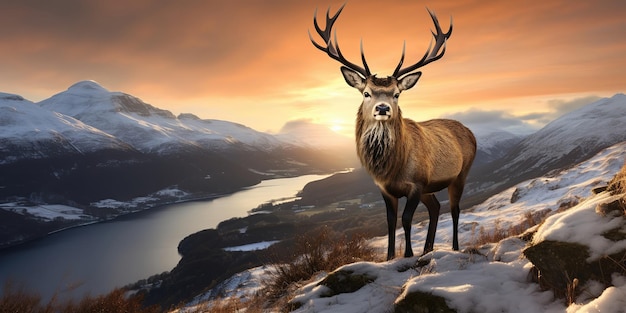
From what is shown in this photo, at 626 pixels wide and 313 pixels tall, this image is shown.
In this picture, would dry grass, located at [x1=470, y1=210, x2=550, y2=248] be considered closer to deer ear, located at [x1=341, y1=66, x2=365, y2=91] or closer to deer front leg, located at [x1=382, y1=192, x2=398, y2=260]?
deer front leg, located at [x1=382, y1=192, x2=398, y2=260]

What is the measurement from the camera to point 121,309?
68.5 feet

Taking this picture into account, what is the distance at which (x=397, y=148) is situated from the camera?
275 inches

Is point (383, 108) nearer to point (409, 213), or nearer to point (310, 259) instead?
point (409, 213)

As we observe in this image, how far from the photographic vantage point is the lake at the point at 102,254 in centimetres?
11162

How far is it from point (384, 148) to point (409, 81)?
162 centimetres

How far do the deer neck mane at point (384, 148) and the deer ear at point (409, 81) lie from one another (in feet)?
2.28

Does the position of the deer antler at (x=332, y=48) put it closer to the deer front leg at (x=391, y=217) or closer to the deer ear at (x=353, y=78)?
the deer ear at (x=353, y=78)

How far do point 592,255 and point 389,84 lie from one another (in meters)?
4.49

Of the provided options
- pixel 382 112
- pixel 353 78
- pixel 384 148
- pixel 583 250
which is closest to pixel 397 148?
pixel 384 148

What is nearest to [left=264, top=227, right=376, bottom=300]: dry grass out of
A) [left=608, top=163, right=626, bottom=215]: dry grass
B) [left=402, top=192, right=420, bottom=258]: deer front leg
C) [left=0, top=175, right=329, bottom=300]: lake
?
[left=402, top=192, right=420, bottom=258]: deer front leg

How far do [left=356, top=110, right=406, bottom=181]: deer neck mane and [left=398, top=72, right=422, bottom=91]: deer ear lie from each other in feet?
2.28

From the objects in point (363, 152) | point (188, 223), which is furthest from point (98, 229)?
point (363, 152)

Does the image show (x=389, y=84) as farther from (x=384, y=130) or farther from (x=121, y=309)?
(x=121, y=309)

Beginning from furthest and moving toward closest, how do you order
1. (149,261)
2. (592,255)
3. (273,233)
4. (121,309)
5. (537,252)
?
(273,233) → (149,261) → (121,309) → (537,252) → (592,255)
